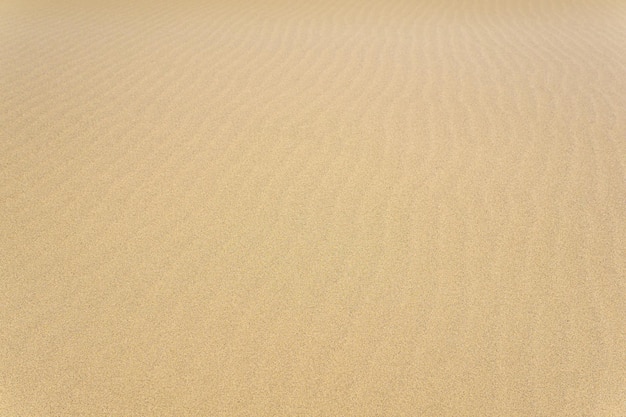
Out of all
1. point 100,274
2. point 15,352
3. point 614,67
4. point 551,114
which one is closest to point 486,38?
point 614,67

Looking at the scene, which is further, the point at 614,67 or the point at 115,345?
the point at 614,67

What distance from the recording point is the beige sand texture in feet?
8.58

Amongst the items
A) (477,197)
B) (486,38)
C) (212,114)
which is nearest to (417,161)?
(477,197)

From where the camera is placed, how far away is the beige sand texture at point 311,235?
2.62 m

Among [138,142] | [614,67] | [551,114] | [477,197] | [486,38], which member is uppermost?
[486,38]

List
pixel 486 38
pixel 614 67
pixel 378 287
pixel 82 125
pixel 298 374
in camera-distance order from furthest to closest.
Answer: pixel 486 38
pixel 614 67
pixel 82 125
pixel 378 287
pixel 298 374

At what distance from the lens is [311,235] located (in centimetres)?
349

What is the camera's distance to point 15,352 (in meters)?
2.71

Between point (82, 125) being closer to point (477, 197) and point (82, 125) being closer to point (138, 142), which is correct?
point (138, 142)

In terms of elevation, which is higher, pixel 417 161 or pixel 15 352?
pixel 417 161

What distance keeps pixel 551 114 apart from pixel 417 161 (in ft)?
4.66

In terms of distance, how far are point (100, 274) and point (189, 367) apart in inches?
32.4

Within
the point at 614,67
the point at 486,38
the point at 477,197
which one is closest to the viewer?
the point at 477,197

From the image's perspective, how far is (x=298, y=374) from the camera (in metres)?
2.65
